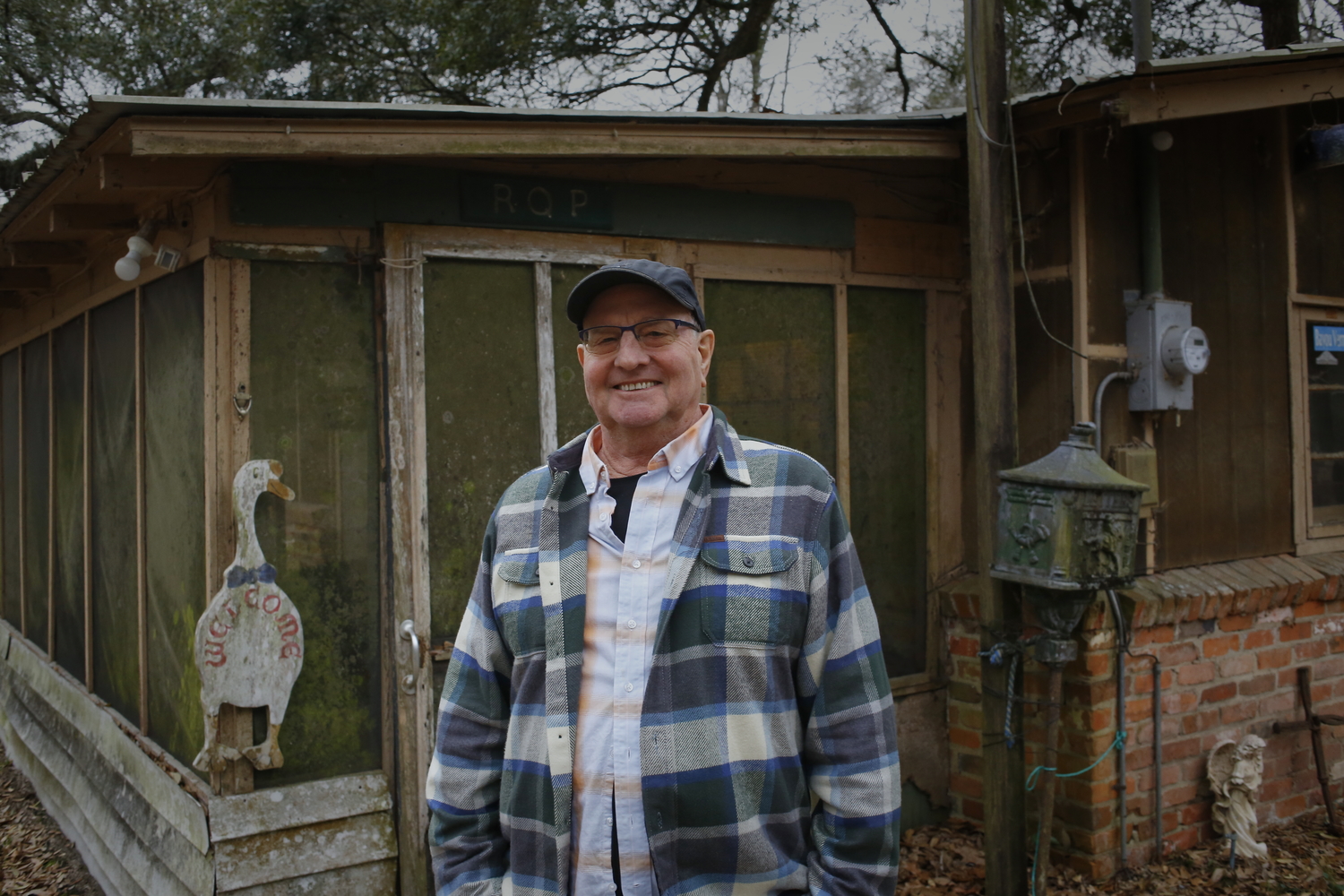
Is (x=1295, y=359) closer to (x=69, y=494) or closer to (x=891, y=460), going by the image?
(x=891, y=460)

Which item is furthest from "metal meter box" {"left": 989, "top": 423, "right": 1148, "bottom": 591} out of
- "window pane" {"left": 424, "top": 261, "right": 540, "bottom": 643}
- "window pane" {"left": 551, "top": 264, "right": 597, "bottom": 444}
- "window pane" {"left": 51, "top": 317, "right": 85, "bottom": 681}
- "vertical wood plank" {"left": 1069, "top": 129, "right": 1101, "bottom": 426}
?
"window pane" {"left": 51, "top": 317, "right": 85, "bottom": 681}

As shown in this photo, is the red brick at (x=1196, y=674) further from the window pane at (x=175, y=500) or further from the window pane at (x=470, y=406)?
the window pane at (x=175, y=500)

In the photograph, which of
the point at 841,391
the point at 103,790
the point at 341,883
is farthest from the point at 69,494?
the point at 841,391

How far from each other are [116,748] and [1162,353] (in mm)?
5237

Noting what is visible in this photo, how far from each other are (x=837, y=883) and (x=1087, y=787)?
3.02 metres

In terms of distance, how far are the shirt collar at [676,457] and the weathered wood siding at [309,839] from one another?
2441 millimetres

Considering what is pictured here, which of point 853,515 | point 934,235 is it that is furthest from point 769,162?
point 853,515

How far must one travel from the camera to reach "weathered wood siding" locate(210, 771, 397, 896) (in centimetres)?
375

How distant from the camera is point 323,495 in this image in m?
4.00

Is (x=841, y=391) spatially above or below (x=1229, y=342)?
below

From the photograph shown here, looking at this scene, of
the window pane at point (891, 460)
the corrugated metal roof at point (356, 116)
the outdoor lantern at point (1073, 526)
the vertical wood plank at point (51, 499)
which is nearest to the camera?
the corrugated metal roof at point (356, 116)

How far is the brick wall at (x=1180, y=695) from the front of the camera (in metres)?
4.50

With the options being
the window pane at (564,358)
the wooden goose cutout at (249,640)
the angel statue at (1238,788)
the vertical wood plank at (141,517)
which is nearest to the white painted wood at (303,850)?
the wooden goose cutout at (249,640)

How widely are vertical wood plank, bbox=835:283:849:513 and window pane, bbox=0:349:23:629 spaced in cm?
597
